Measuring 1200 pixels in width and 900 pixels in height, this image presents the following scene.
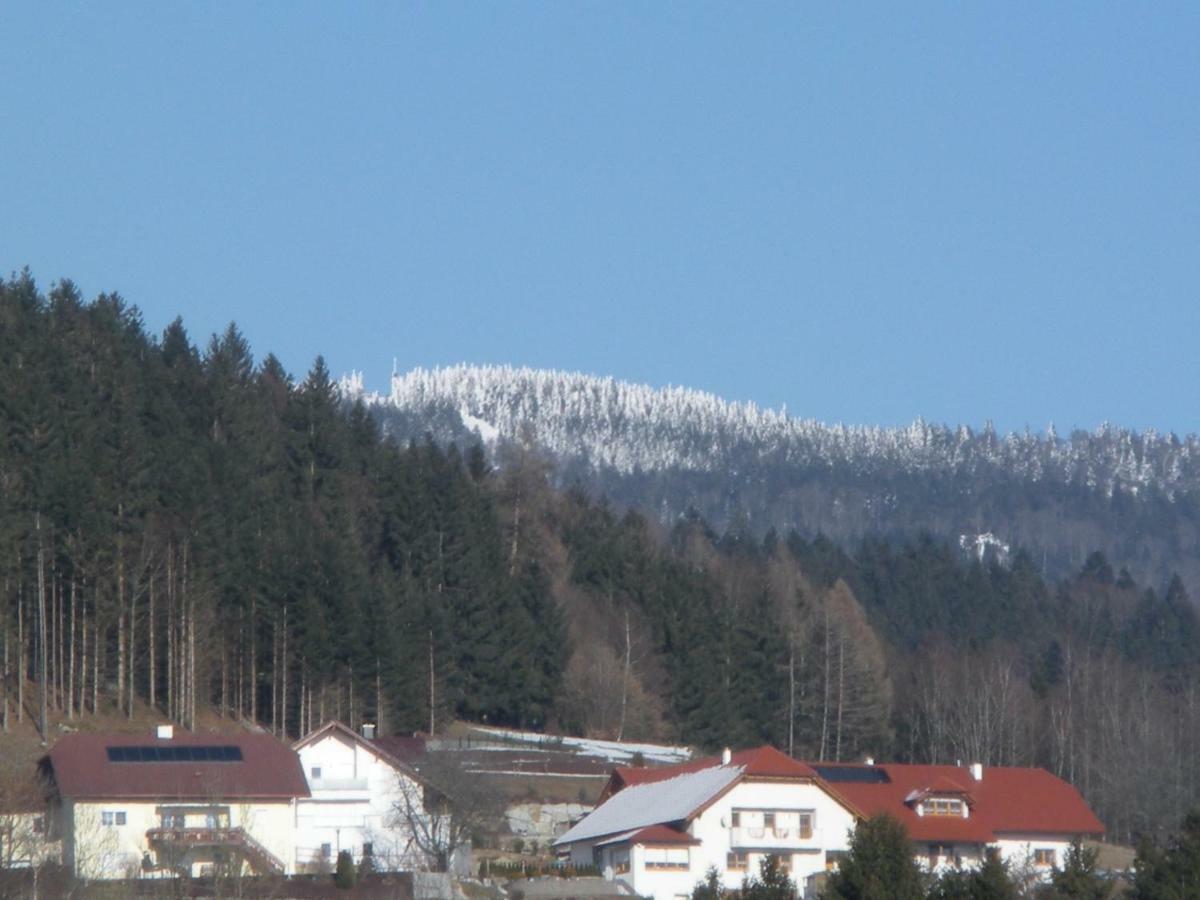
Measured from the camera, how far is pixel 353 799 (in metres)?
54.2

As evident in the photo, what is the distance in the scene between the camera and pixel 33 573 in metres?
62.7

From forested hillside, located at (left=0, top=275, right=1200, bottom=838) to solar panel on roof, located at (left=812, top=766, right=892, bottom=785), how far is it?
16.4 m

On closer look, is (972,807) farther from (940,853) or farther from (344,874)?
(344,874)

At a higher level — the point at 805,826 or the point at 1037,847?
the point at 805,826

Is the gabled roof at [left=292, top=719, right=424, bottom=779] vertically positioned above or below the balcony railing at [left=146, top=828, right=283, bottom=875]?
above

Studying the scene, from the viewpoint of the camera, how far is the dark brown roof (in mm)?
49406

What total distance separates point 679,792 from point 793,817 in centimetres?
323

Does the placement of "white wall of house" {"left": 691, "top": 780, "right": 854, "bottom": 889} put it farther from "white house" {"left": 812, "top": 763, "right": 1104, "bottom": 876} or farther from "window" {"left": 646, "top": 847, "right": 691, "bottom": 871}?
"white house" {"left": 812, "top": 763, "right": 1104, "bottom": 876}

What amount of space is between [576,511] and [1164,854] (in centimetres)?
6699

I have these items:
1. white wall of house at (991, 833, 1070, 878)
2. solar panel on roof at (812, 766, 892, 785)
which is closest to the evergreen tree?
white wall of house at (991, 833, 1070, 878)

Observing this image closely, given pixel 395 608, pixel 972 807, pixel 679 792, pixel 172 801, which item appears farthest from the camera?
pixel 395 608

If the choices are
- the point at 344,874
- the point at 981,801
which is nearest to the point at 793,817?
the point at 981,801

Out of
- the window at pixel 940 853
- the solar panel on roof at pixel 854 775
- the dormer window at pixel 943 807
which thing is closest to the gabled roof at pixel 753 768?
the solar panel on roof at pixel 854 775

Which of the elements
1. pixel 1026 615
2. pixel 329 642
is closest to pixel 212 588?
pixel 329 642
